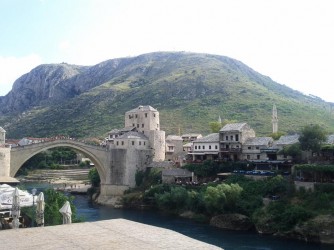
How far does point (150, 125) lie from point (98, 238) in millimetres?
54660

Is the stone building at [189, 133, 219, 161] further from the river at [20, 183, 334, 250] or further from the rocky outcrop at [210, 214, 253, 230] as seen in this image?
the rocky outcrop at [210, 214, 253, 230]

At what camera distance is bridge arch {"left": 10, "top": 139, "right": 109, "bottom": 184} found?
185 ft

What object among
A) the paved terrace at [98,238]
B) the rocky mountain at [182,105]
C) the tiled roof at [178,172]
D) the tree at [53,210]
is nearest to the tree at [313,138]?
the tiled roof at [178,172]

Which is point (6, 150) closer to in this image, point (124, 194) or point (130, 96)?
point (124, 194)

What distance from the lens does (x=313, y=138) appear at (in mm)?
50500

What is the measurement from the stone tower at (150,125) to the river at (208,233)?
47.0ft

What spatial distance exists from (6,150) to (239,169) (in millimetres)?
31950

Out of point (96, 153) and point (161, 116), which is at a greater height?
point (161, 116)

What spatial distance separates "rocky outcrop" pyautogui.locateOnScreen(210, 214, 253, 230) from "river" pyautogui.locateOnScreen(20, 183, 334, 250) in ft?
3.82

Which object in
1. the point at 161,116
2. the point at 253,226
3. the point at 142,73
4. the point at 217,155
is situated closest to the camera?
the point at 253,226

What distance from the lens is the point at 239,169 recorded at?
5709 cm

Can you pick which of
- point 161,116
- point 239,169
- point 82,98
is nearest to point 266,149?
point 239,169

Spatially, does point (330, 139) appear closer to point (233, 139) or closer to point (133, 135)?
point (233, 139)

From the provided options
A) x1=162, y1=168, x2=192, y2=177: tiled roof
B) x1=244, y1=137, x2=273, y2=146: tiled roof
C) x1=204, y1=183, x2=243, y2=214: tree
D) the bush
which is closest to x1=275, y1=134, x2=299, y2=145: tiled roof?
x1=244, y1=137, x2=273, y2=146: tiled roof
